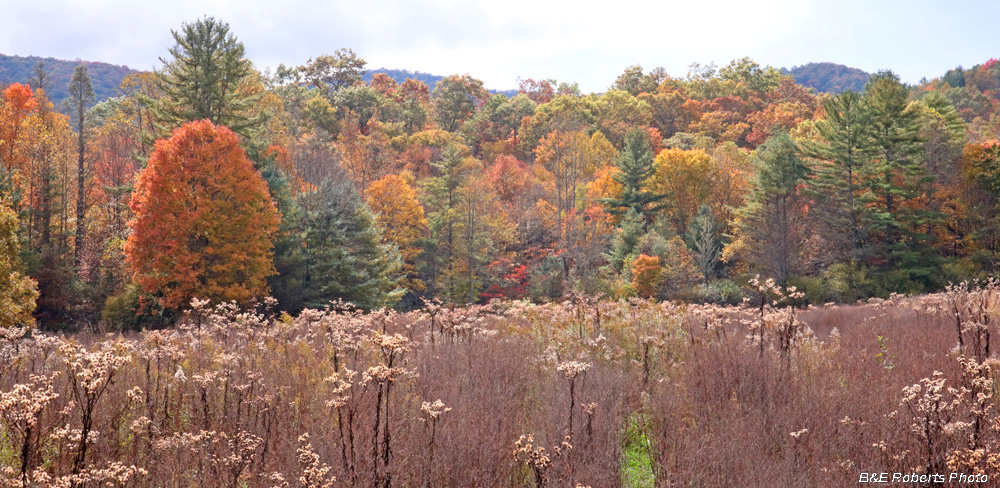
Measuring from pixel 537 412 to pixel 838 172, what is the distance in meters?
33.8

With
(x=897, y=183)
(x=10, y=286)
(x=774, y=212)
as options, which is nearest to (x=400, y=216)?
(x=10, y=286)

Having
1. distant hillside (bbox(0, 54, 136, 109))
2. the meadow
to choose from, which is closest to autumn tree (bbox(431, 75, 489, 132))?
the meadow

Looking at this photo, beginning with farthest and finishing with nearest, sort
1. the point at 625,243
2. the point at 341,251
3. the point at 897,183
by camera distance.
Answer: the point at 625,243 → the point at 897,183 → the point at 341,251

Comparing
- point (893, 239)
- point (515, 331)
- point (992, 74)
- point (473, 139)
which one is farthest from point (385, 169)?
point (992, 74)

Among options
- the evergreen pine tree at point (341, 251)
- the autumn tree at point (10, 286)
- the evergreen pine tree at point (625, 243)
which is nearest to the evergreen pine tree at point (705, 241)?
the evergreen pine tree at point (625, 243)

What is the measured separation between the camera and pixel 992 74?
265 feet

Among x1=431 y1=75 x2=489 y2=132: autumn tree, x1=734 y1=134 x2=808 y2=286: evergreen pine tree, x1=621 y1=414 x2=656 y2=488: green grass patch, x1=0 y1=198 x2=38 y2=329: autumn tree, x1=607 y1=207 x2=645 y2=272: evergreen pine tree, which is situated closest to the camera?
x1=621 y1=414 x2=656 y2=488: green grass patch

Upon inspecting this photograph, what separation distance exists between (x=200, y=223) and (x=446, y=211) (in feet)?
57.4

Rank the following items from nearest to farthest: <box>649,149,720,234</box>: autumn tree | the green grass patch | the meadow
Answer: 1. the meadow
2. the green grass patch
3. <box>649,149,720,234</box>: autumn tree

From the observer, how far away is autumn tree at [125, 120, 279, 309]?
1955cm

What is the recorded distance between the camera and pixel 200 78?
27719 millimetres

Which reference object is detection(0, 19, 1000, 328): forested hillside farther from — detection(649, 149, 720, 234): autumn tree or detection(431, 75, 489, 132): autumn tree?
detection(431, 75, 489, 132): autumn tree

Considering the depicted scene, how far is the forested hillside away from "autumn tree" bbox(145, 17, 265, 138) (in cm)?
11

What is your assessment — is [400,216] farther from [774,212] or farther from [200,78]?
[774,212]
